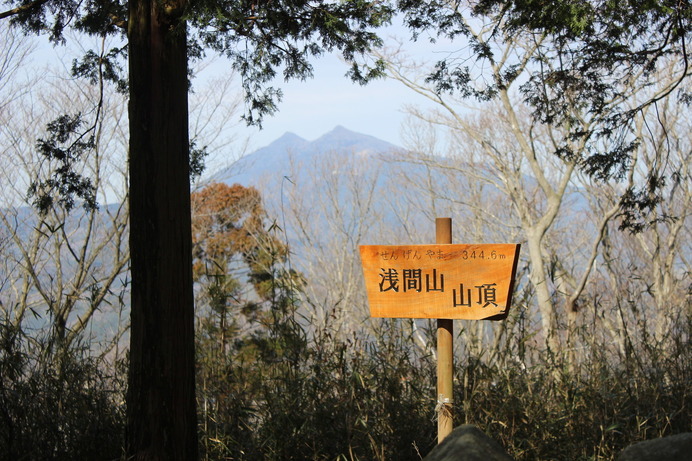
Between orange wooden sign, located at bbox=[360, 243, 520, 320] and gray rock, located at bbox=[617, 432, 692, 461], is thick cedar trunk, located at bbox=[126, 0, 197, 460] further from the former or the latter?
gray rock, located at bbox=[617, 432, 692, 461]

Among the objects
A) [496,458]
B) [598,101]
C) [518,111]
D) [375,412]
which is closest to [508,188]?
[518,111]

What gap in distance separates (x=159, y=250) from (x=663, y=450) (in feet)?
8.17

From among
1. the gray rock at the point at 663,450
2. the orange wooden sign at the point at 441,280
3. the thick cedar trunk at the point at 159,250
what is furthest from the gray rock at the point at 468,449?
the thick cedar trunk at the point at 159,250

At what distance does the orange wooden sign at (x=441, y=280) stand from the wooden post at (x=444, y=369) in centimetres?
13

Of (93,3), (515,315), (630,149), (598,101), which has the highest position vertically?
(93,3)

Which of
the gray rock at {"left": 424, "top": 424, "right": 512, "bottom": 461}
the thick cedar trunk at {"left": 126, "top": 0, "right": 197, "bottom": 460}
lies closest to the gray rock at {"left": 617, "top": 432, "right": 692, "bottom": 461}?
the gray rock at {"left": 424, "top": 424, "right": 512, "bottom": 461}

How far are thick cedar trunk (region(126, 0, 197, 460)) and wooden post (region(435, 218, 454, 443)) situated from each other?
1.31 meters

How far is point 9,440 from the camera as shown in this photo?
3.13 metres

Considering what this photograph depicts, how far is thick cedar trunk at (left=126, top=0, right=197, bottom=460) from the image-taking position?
11.2 feet

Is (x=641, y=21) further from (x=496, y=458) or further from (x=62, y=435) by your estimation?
(x=62, y=435)

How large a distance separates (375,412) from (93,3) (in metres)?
3.94

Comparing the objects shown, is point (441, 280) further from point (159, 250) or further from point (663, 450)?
point (159, 250)

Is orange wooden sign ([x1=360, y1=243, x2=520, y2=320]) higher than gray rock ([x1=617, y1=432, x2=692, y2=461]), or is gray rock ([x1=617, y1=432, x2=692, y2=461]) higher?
orange wooden sign ([x1=360, y1=243, x2=520, y2=320])

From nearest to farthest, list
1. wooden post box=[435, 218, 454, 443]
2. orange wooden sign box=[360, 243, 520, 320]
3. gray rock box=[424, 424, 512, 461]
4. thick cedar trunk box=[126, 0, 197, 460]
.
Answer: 1. gray rock box=[424, 424, 512, 461]
2. orange wooden sign box=[360, 243, 520, 320]
3. wooden post box=[435, 218, 454, 443]
4. thick cedar trunk box=[126, 0, 197, 460]
